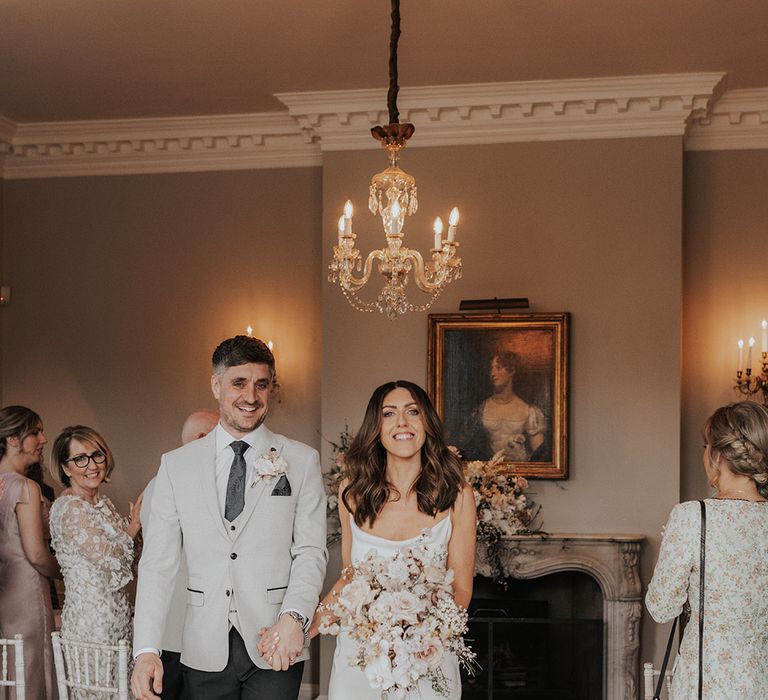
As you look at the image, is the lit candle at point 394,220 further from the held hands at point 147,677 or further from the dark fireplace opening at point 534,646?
the dark fireplace opening at point 534,646

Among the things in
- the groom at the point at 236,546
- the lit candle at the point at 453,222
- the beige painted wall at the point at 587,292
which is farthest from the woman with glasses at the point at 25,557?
the beige painted wall at the point at 587,292

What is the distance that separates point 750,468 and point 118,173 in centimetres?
603

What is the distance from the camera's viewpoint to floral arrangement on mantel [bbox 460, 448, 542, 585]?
6.48m

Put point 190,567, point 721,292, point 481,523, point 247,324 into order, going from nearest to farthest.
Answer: point 190,567 → point 481,523 → point 721,292 → point 247,324

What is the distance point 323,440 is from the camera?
7219mm

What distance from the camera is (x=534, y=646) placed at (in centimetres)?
682

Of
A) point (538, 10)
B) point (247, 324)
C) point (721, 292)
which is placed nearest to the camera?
point (538, 10)

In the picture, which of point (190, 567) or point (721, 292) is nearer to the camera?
point (190, 567)

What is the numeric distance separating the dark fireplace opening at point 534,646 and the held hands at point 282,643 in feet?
12.5

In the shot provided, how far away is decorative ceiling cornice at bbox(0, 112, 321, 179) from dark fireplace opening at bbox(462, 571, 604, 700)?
3591 mm

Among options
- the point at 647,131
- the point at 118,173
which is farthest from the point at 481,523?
the point at 118,173

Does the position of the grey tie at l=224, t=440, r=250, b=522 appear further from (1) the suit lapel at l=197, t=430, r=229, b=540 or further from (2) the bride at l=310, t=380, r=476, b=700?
(2) the bride at l=310, t=380, r=476, b=700

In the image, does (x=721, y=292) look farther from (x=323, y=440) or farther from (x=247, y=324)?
(x=247, y=324)

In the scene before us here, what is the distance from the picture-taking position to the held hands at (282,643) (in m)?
3.05
